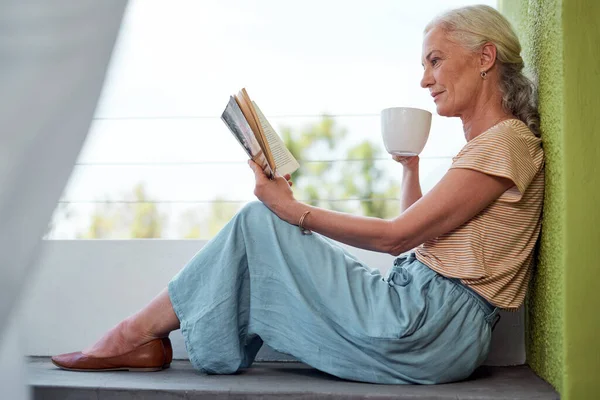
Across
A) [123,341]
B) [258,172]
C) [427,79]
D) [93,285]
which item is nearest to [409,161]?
[427,79]

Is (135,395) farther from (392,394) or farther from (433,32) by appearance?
(433,32)

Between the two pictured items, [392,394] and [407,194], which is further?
[407,194]

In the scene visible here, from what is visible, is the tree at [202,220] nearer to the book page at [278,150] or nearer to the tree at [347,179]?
the tree at [347,179]

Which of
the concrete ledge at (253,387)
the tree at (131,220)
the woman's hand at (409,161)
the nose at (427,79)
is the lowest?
the tree at (131,220)

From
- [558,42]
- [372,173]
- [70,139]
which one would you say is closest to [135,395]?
[70,139]

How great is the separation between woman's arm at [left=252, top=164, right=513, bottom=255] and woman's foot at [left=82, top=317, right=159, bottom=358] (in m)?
0.46

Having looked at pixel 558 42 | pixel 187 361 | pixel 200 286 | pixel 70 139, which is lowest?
pixel 187 361

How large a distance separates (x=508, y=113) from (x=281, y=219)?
615 millimetres

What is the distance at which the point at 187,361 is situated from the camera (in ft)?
6.75

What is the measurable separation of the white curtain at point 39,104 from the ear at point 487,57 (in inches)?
49.1

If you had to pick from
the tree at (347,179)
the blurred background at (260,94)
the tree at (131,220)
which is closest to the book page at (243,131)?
the blurred background at (260,94)

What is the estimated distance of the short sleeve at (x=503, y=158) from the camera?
61.6 inches

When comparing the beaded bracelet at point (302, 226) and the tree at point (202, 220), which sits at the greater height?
the beaded bracelet at point (302, 226)

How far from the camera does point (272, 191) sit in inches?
66.0
